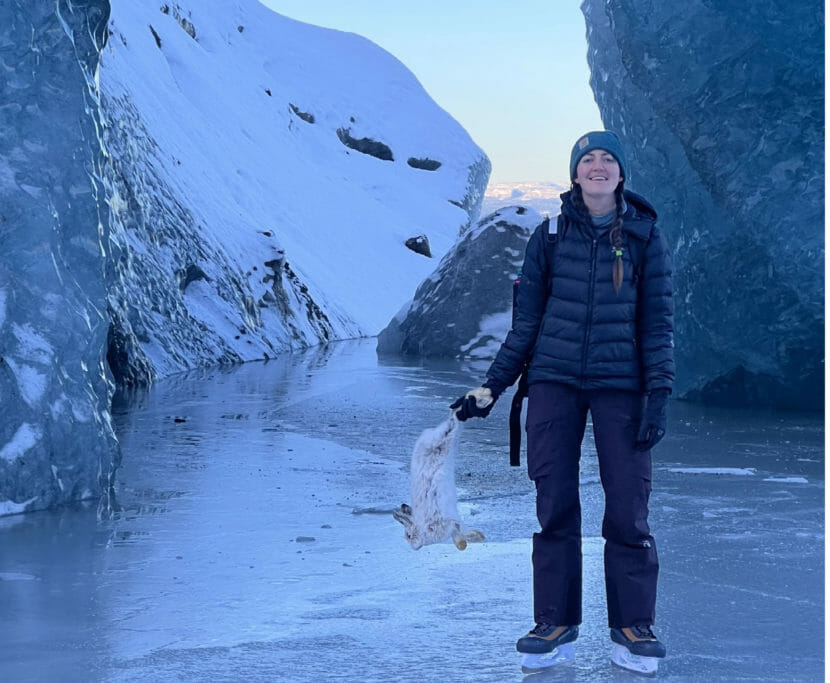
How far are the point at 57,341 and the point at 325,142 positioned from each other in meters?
47.6

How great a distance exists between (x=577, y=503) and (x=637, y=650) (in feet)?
1.58

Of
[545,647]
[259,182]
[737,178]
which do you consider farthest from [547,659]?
[259,182]

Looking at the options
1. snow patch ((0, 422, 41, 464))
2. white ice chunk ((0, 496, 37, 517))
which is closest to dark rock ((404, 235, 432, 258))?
snow patch ((0, 422, 41, 464))

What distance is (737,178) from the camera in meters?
10.7

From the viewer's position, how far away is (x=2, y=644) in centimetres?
354

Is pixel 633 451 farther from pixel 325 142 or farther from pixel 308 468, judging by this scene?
pixel 325 142

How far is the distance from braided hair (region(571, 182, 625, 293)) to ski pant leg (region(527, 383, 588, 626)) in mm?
375

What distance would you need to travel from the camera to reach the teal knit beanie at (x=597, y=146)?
12.0 feet

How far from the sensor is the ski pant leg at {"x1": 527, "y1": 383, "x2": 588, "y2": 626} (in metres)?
3.61

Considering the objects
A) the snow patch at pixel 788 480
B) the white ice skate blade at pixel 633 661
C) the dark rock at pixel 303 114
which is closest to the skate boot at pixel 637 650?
the white ice skate blade at pixel 633 661

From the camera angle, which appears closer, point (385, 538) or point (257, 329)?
point (385, 538)

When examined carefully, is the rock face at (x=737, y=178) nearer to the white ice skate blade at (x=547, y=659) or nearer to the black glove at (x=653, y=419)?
the black glove at (x=653, y=419)

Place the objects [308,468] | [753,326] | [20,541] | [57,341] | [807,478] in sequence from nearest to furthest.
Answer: [20,541] < [57,341] < [807,478] < [308,468] < [753,326]

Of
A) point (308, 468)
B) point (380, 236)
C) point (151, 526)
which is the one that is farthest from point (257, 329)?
point (380, 236)
